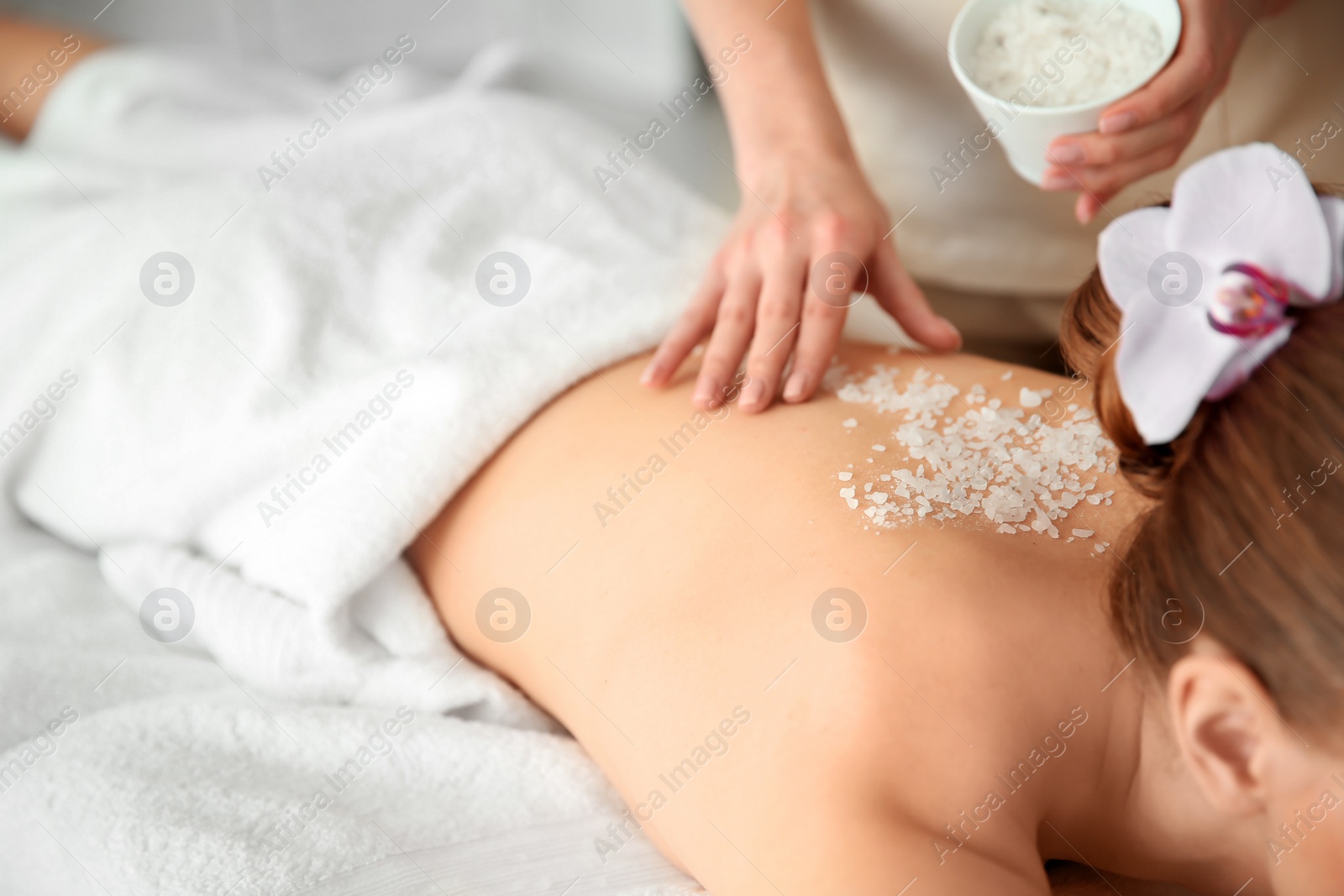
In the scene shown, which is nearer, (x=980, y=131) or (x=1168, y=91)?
(x=1168, y=91)

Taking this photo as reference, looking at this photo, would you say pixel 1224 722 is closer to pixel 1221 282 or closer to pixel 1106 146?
pixel 1221 282

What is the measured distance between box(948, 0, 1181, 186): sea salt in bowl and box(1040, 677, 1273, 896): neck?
1.55 feet

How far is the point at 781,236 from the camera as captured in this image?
3.21ft

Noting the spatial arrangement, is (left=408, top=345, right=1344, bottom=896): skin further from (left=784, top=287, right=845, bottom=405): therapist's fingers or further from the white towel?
the white towel

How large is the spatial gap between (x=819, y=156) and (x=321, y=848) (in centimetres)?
77

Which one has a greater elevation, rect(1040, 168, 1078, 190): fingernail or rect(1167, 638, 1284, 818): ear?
rect(1040, 168, 1078, 190): fingernail

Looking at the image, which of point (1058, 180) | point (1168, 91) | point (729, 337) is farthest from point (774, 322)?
point (1168, 91)

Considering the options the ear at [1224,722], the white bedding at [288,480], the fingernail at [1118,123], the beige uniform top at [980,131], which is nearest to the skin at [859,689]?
the ear at [1224,722]

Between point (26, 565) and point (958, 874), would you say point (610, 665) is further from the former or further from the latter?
point (26, 565)

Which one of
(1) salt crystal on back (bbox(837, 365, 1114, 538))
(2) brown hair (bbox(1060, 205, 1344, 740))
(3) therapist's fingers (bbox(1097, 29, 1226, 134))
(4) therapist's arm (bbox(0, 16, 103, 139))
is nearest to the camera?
(2) brown hair (bbox(1060, 205, 1344, 740))

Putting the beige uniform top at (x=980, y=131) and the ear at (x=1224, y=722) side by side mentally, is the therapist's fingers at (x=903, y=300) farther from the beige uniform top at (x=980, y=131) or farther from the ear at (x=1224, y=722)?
the ear at (x=1224, y=722)

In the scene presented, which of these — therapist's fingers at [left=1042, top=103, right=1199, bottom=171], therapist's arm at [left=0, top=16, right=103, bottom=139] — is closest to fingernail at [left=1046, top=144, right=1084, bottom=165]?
therapist's fingers at [left=1042, top=103, right=1199, bottom=171]

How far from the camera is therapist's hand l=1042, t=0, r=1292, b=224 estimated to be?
0.87 metres

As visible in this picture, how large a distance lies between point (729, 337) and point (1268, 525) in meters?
0.48
